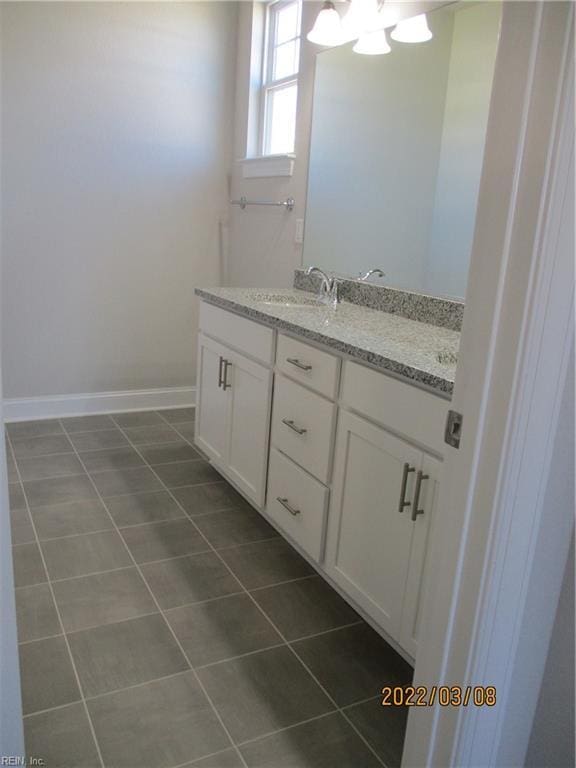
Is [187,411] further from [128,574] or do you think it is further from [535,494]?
[535,494]

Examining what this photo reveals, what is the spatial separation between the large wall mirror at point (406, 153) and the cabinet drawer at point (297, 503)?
2.73ft

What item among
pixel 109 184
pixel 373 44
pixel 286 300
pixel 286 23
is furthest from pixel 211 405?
pixel 286 23

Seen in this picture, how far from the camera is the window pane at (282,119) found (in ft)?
10.9

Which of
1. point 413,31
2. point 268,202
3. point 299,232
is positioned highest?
point 413,31

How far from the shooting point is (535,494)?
3.04 feet

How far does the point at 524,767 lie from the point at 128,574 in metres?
1.36

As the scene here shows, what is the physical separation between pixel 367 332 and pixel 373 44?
4.44 feet

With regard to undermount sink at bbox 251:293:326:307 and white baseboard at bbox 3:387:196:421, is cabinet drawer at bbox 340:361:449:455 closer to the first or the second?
undermount sink at bbox 251:293:326:307

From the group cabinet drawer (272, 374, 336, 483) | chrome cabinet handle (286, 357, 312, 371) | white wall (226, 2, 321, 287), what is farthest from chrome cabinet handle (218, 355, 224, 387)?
white wall (226, 2, 321, 287)

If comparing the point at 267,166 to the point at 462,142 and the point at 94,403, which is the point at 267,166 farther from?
the point at 94,403

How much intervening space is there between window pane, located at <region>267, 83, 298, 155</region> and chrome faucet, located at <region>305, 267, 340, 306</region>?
2.86 ft

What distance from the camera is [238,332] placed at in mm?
2461

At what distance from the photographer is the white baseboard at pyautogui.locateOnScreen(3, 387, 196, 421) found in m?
3.48

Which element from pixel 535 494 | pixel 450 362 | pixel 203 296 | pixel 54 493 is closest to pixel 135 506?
pixel 54 493
